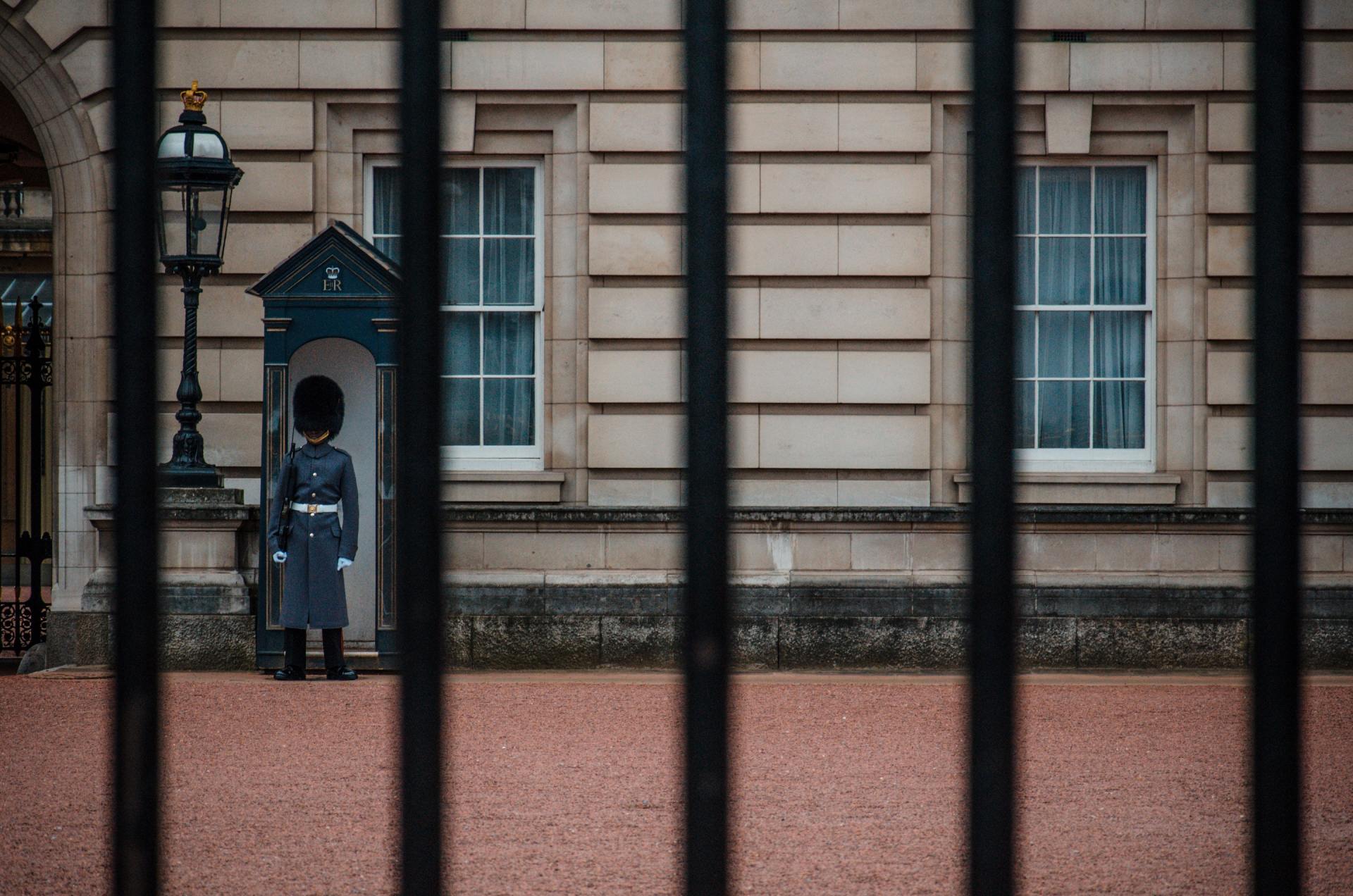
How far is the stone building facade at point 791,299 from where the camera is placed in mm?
10531

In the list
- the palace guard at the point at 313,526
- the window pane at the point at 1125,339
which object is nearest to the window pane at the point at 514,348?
the palace guard at the point at 313,526

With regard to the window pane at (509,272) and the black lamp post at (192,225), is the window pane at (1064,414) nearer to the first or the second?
the window pane at (509,272)

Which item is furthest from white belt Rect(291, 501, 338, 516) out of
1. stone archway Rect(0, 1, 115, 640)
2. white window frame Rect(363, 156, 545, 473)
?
stone archway Rect(0, 1, 115, 640)

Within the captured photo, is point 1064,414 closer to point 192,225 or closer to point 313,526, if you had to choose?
point 313,526

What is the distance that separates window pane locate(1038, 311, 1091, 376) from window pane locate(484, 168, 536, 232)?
4.02 m

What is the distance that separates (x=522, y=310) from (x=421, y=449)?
10.3 meters

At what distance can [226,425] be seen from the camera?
35.4 ft

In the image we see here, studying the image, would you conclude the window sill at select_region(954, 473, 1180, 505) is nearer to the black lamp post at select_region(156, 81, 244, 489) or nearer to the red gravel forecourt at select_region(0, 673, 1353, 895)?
the red gravel forecourt at select_region(0, 673, 1353, 895)

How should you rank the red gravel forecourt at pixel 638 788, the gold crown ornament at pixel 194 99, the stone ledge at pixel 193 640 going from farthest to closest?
the stone ledge at pixel 193 640, the gold crown ornament at pixel 194 99, the red gravel forecourt at pixel 638 788

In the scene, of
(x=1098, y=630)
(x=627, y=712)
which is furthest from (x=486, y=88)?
(x=1098, y=630)

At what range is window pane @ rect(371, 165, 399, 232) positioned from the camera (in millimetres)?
11109

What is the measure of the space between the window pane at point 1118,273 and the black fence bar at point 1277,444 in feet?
34.9

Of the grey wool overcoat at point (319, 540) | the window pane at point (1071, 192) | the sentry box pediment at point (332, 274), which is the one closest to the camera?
the grey wool overcoat at point (319, 540)

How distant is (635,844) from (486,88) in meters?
7.20
